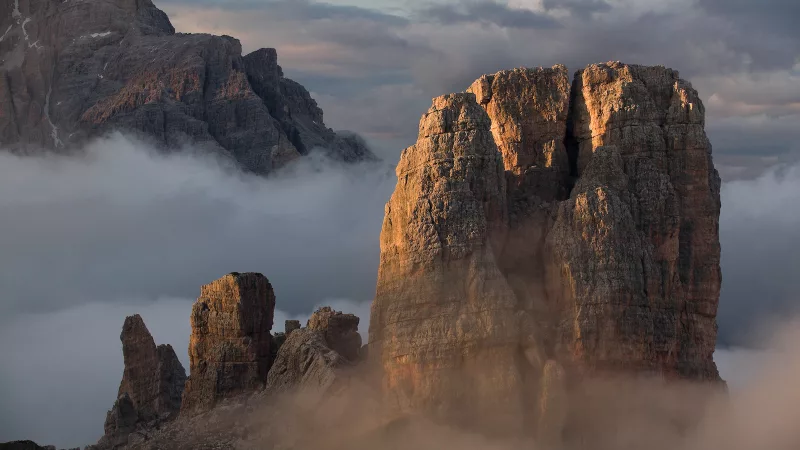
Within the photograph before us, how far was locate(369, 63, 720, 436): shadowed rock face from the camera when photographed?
81.4m

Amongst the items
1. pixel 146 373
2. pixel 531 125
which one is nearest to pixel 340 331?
pixel 531 125

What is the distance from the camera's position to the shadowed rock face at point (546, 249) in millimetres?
81375

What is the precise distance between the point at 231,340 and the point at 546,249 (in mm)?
25861

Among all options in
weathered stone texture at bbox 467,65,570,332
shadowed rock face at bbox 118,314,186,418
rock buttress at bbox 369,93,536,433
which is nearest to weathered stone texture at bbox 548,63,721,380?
weathered stone texture at bbox 467,65,570,332

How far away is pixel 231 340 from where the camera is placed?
101 m

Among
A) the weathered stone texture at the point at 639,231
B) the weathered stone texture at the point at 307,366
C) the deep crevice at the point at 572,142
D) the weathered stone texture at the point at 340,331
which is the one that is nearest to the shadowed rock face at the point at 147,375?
the weathered stone texture at the point at 340,331

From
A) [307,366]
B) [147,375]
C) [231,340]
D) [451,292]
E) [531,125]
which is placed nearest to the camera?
[451,292]

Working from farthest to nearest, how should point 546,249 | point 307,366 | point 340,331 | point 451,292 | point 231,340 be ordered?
point 231,340
point 340,331
point 307,366
point 546,249
point 451,292

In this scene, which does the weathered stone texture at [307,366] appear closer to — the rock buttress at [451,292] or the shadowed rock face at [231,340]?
the shadowed rock face at [231,340]

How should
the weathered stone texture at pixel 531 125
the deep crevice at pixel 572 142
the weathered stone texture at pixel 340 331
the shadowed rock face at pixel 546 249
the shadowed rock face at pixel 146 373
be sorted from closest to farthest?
the shadowed rock face at pixel 546 249 → the weathered stone texture at pixel 531 125 → the deep crevice at pixel 572 142 → the weathered stone texture at pixel 340 331 → the shadowed rock face at pixel 146 373

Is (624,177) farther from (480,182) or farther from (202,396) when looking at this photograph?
(202,396)

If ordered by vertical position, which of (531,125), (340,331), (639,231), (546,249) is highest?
(531,125)

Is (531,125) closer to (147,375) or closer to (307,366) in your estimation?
(307,366)

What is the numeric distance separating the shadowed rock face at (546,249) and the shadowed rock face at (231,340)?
56.3 ft
